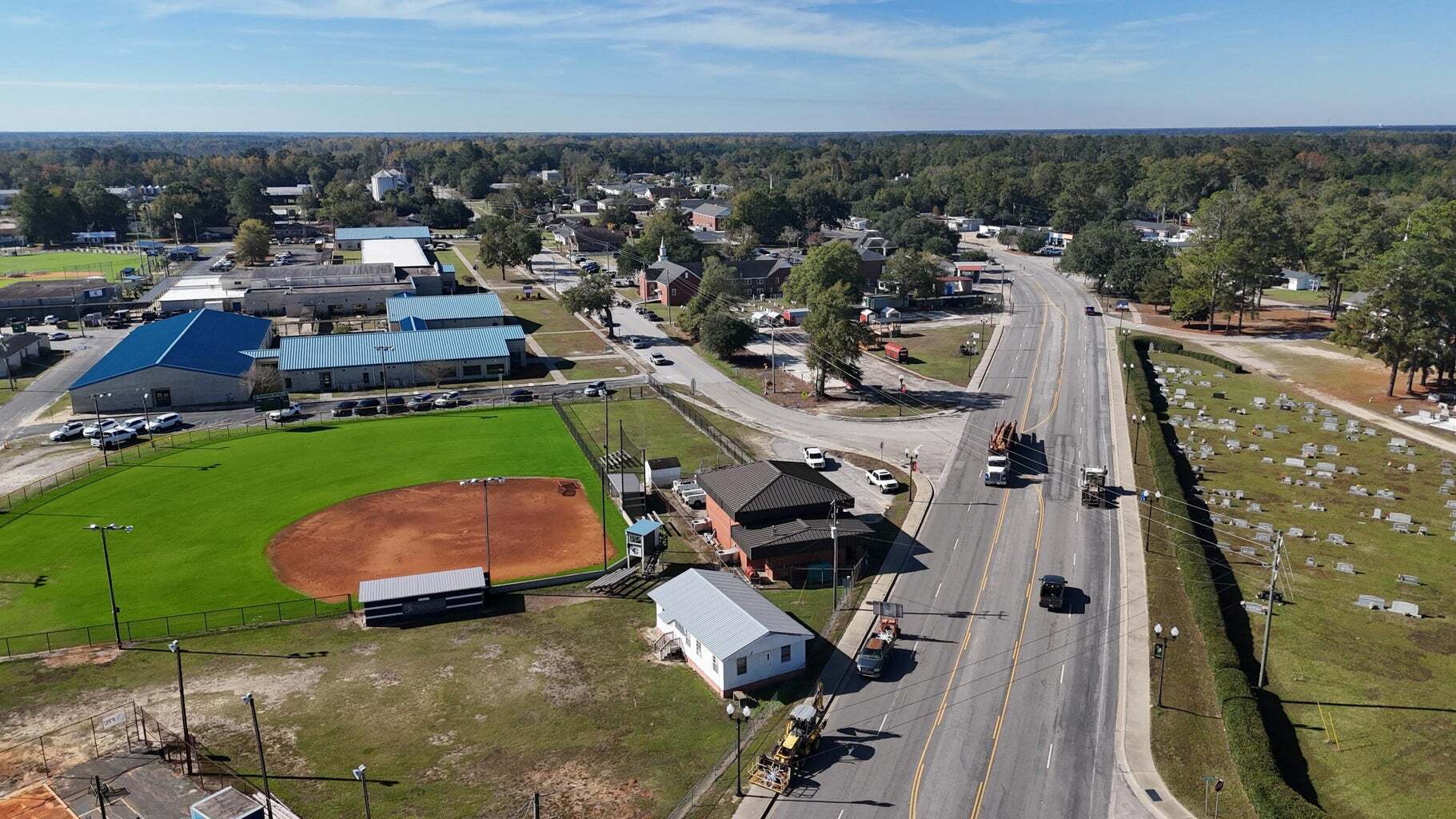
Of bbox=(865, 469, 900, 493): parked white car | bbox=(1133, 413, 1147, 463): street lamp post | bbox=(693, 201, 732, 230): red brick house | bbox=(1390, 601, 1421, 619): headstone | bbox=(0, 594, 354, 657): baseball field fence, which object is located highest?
bbox=(693, 201, 732, 230): red brick house

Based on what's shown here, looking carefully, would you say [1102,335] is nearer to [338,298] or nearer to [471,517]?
[471,517]

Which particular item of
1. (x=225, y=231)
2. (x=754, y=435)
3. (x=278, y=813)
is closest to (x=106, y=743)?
(x=278, y=813)

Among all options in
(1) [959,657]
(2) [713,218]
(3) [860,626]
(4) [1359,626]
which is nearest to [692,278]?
(2) [713,218]

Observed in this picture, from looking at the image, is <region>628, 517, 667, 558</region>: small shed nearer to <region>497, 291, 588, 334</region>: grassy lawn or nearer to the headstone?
the headstone

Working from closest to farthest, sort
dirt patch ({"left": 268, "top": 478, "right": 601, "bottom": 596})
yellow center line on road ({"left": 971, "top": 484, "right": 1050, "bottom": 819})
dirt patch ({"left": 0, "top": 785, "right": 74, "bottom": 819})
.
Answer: dirt patch ({"left": 0, "top": 785, "right": 74, "bottom": 819})
yellow center line on road ({"left": 971, "top": 484, "right": 1050, "bottom": 819})
dirt patch ({"left": 268, "top": 478, "right": 601, "bottom": 596})

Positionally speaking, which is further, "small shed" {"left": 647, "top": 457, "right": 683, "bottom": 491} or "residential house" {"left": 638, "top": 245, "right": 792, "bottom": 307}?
"residential house" {"left": 638, "top": 245, "right": 792, "bottom": 307}

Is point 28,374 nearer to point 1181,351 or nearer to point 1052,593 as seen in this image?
point 1052,593

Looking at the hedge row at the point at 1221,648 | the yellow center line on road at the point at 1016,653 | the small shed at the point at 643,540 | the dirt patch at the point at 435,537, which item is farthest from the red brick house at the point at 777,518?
the hedge row at the point at 1221,648

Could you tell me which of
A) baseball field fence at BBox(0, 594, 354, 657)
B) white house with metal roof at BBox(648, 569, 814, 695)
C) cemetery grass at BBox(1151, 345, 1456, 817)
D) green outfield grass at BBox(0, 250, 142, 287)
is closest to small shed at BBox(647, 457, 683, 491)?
white house with metal roof at BBox(648, 569, 814, 695)
